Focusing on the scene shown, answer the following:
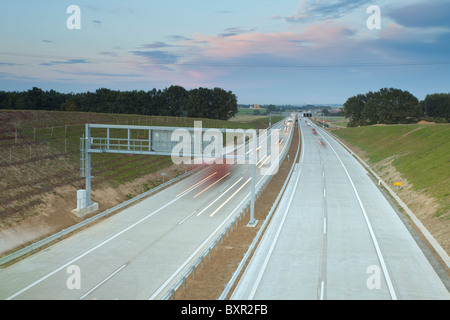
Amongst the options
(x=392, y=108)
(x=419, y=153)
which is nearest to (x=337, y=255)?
(x=419, y=153)

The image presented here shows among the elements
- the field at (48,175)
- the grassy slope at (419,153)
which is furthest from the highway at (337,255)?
the field at (48,175)

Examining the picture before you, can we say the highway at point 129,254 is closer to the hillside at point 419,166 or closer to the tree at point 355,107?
the hillside at point 419,166

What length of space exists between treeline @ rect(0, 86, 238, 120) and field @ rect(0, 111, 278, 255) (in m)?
65.0

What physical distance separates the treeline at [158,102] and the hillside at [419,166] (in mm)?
72125

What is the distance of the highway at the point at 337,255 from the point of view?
16750 millimetres

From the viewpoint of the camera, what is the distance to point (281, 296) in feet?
53.2

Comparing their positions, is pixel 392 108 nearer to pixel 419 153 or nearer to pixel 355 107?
pixel 355 107

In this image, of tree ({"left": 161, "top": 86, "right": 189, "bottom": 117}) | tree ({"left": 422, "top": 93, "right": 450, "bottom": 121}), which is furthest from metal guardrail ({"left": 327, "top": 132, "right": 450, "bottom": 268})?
tree ({"left": 422, "top": 93, "right": 450, "bottom": 121})

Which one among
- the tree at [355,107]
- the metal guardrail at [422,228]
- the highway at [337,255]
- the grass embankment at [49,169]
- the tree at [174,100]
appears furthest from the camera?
the tree at [355,107]

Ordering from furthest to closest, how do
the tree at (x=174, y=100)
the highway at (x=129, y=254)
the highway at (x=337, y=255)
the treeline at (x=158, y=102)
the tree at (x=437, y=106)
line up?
the tree at (x=437, y=106)
the tree at (x=174, y=100)
the treeline at (x=158, y=102)
the highway at (x=129, y=254)
the highway at (x=337, y=255)
